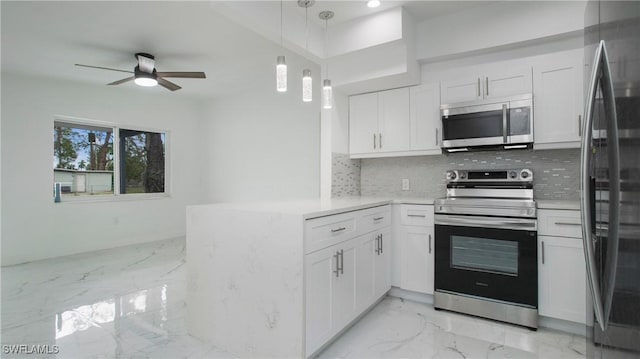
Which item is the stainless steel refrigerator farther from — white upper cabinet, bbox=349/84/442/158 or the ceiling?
the ceiling

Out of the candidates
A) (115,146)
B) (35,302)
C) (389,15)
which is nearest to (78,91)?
(115,146)

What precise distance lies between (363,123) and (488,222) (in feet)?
5.34

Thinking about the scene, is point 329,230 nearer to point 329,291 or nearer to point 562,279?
point 329,291

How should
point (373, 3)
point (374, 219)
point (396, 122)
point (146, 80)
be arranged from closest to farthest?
point (374, 219) < point (373, 3) < point (396, 122) < point (146, 80)

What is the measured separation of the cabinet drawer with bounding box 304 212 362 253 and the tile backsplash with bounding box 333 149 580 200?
1196 millimetres

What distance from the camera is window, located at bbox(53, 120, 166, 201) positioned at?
4.95m

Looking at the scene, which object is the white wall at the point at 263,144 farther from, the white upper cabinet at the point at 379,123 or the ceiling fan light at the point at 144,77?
the ceiling fan light at the point at 144,77

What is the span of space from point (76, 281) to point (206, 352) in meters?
2.50

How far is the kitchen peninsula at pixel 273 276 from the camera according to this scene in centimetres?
179

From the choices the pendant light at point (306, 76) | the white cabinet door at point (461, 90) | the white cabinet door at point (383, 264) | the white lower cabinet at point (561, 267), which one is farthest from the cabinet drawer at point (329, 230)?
the white cabinet door at point (461, 90)

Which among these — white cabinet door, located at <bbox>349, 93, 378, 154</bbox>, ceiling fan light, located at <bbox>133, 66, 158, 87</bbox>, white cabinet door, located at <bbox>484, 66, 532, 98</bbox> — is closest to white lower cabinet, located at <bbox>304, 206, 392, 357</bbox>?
white cabinet door, located at <bbox>349, 93, 378, 154</bbox>

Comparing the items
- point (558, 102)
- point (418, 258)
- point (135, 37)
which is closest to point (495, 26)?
point (558, 102)

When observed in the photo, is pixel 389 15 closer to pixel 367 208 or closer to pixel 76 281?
pixel 367 208

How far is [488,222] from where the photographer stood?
8.26ft
